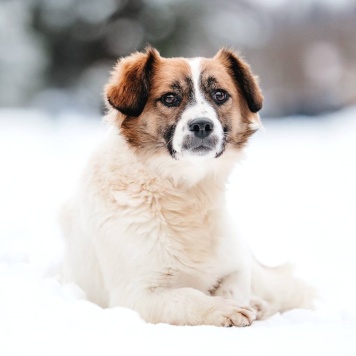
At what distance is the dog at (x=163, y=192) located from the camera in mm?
3420

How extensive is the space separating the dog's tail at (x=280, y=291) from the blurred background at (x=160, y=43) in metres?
5.10

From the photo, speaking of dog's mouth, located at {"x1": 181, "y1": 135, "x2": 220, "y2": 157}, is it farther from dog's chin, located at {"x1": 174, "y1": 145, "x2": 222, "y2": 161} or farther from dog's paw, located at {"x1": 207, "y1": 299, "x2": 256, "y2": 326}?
dog's paw, located at {"x1": 207, "y1": 299, "x2": 256, "y2": 326}

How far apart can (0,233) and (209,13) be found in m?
5.21

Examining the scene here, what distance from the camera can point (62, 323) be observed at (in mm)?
2656

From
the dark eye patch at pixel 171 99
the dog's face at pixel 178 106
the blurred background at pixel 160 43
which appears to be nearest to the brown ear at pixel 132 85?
the dog's face at pixel 178 106

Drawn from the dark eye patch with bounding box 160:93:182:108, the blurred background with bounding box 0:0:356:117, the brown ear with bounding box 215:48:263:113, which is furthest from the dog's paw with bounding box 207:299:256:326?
the blurred background with bounding box 0:0:356:117

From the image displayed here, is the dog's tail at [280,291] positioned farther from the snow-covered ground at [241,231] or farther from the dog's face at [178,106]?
the dog's face at [178,106]

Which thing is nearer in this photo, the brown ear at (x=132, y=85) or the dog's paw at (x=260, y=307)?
the brown ear at (x=132, y=85)

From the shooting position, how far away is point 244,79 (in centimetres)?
389

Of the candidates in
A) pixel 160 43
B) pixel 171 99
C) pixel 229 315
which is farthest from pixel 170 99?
pixel 160 43

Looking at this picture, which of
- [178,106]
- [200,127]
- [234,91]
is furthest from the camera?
[234,91]

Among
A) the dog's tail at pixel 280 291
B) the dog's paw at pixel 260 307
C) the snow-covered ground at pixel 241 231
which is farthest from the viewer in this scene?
the dog's tail at pixel 280 291

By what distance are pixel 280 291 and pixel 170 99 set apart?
4.56ft

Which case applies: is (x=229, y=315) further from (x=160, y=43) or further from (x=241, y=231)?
(x=160, y=43)
